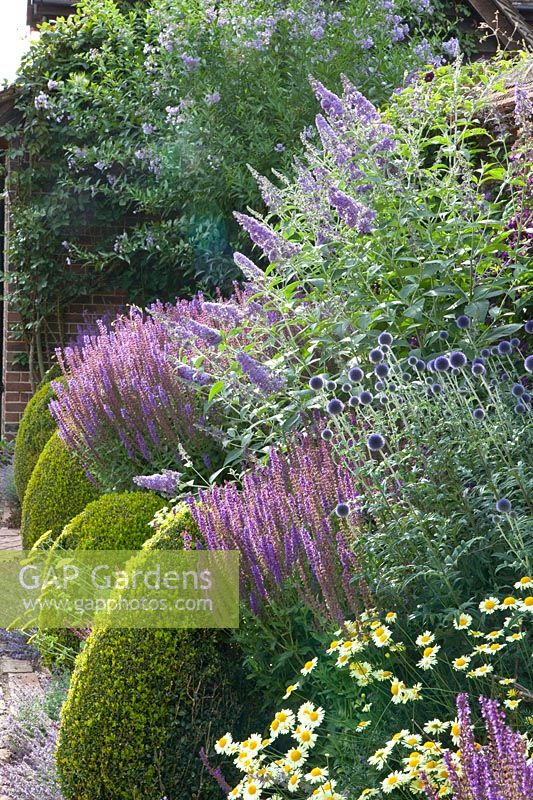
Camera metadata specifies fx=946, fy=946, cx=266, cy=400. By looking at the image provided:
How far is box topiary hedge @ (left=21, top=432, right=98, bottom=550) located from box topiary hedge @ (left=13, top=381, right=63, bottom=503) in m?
1.51

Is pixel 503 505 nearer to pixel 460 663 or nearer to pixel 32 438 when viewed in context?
pixel 460 663

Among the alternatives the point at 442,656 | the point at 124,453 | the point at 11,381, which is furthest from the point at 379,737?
the point at 11,381

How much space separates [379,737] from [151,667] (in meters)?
0.83

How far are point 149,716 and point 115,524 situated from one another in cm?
148

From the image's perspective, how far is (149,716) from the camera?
2.75 metres

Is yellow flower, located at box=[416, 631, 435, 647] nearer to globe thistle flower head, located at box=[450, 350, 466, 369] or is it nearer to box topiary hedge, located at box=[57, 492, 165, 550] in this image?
globe thistle flower head, located at box=[450, 350, 466, 369]

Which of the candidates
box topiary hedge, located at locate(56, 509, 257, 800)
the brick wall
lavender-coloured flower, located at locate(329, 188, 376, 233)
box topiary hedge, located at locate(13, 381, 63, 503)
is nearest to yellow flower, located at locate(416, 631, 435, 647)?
box topiary hedge, located at locate(56, 509, 257, 800)

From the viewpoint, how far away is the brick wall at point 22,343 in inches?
389

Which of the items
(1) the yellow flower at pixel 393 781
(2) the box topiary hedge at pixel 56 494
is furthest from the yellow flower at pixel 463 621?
(2) the box topiary hedge at pixel 56 494

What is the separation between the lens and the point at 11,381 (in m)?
9.90

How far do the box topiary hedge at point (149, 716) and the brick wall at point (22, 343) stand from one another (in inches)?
288

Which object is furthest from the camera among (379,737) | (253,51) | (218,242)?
(218,242)

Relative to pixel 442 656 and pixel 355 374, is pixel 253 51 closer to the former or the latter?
pixel 355 374

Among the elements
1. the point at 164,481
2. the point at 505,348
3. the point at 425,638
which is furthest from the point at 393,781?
the point at 164,481
